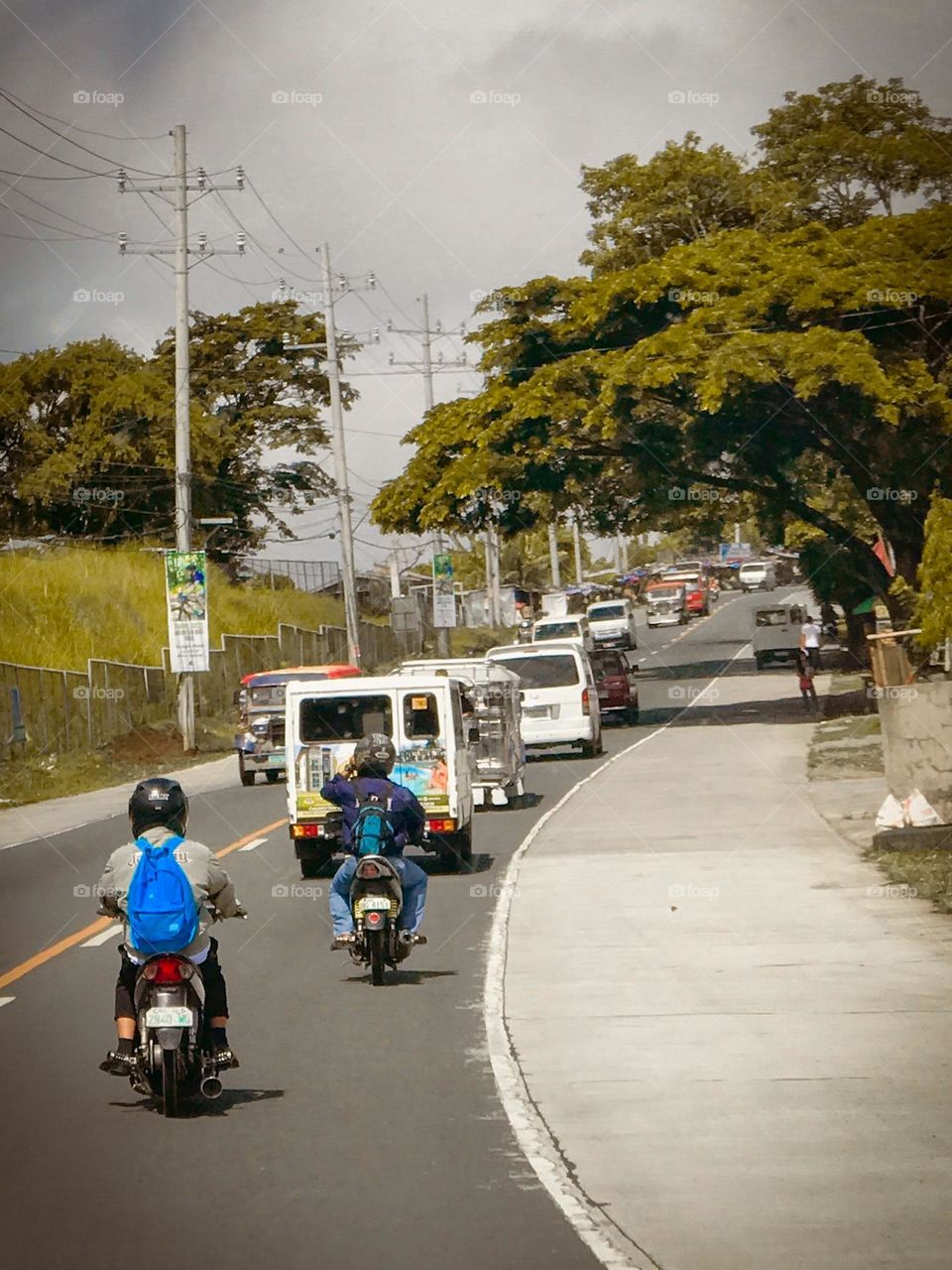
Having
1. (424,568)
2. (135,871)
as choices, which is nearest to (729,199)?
(135,871)

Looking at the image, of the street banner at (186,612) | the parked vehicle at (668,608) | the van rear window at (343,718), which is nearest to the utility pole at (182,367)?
the street banner at (186,612)

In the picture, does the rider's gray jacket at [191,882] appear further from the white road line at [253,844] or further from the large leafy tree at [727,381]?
the large leafy tree at [727,381]

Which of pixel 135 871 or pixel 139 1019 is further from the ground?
pixel 135 871

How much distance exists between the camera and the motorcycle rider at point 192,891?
29.8ft

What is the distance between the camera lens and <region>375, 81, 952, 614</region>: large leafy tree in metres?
37.7

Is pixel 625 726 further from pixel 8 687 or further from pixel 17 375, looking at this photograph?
pixel 17 375

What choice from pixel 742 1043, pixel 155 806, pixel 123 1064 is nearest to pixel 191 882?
pixel 155 806

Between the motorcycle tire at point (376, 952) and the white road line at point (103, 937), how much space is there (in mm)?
3568

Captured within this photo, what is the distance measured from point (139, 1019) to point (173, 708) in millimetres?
42829

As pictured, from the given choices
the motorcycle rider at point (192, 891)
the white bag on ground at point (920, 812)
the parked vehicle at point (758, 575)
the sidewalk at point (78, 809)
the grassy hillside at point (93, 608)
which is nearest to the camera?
the motorcycle rider at point (192, 891)

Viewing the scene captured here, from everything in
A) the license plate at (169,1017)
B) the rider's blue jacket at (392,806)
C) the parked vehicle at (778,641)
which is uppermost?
the parked vehicle at (778,641)

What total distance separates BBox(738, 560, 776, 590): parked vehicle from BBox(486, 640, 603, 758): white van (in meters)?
92.8

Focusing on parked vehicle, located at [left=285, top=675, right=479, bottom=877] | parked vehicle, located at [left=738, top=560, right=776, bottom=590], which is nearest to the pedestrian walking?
parked vehicle, located at [left=285, top=675, right=479, bottom=877]

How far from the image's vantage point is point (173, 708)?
51.3 metres
